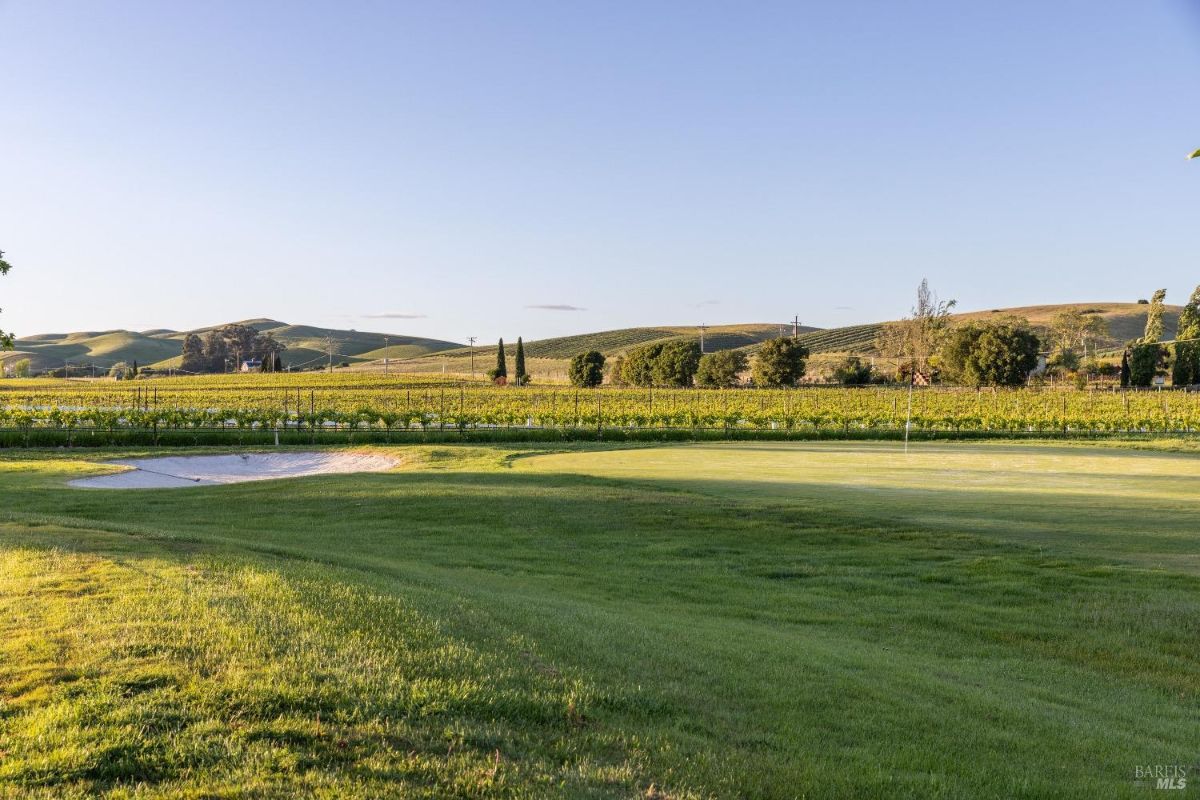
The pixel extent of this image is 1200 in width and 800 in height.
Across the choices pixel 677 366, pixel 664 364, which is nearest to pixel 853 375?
pixel 677 366

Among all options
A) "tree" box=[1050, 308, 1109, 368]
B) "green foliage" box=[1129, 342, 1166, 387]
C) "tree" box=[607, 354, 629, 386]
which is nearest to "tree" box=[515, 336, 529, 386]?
"tree" box=[607, 354, 629, 386]

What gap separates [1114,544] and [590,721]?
12.3 m

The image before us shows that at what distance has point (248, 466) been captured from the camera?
36031 millimetres

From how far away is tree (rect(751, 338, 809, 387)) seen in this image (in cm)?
9956

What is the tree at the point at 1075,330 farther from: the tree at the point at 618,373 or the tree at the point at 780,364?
the tree at the point at 618,373

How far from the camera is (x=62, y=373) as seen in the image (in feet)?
607

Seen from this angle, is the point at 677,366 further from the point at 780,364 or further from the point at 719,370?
the point at 780,364

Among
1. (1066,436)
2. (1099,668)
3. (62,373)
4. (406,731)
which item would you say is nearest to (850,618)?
(1099,668)

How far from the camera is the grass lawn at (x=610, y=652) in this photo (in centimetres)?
519

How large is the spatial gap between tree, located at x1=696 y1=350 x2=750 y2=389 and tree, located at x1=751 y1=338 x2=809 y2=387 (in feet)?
9.67

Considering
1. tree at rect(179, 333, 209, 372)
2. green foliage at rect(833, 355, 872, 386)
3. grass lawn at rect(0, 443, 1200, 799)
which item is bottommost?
grass lawn at rect(0, 443, 1200, 799)

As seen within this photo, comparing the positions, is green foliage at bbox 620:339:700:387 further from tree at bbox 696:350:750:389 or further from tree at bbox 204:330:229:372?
tree at bbox 204:330:229:372

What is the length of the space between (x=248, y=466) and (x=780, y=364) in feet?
238

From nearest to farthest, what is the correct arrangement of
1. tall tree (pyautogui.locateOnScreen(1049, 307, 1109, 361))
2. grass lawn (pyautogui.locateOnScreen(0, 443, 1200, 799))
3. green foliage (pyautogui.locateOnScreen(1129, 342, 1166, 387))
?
grass lawn (pyautogui.locateOnScreen(0, 443, 1200, 799))
green foliage (pyautogui.locateOnScreen(1129, 342, 1166, 387))
tall tree (pyautogui.locateOnScreen(1049, 307, 1109, 361))
